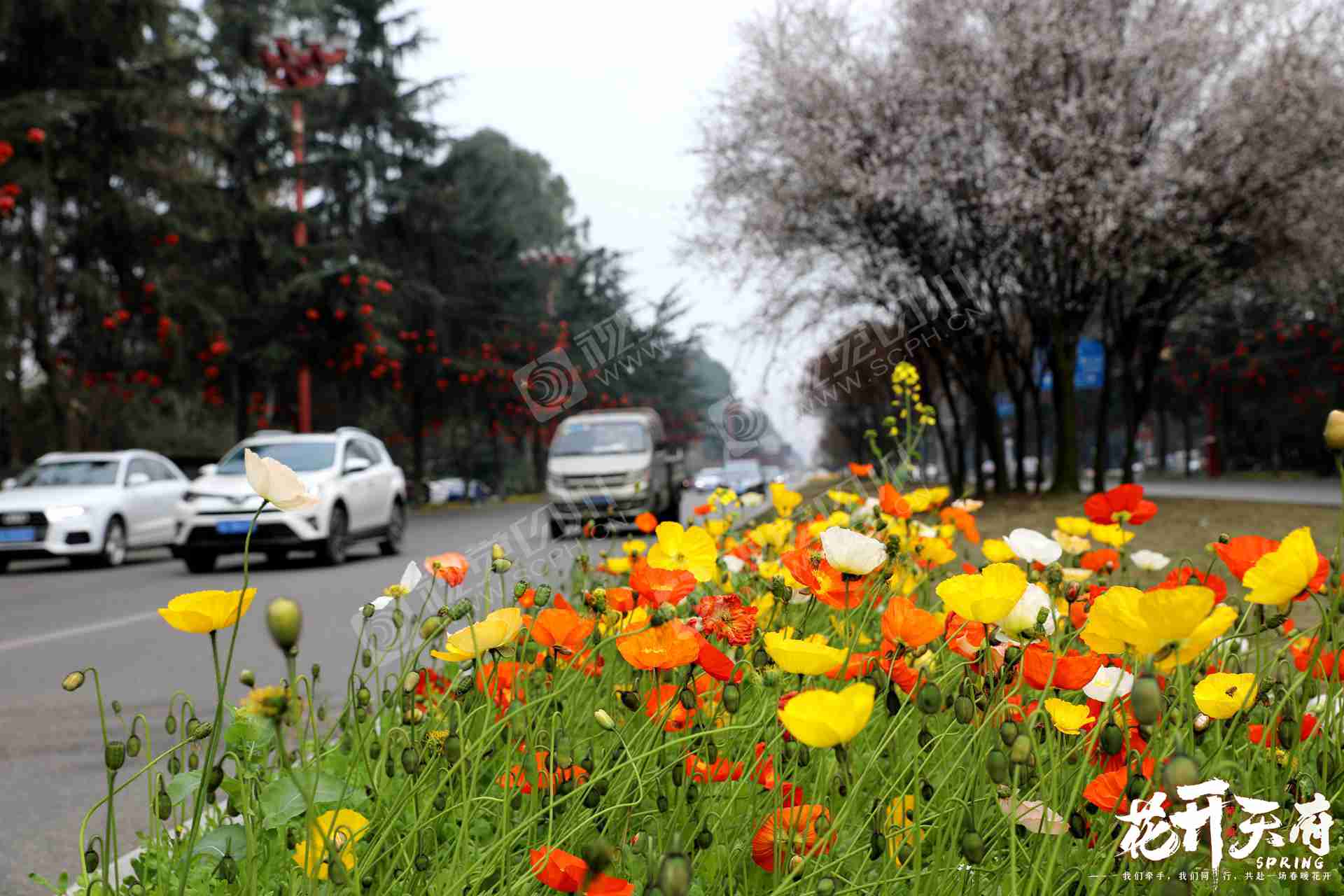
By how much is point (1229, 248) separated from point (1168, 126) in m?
2.89

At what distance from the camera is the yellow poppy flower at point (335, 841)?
146 centimetres

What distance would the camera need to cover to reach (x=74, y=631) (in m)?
8.13

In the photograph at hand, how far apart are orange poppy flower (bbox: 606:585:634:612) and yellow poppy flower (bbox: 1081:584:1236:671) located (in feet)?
3.80

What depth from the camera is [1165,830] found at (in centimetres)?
148

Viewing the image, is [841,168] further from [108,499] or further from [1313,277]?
[108,499]

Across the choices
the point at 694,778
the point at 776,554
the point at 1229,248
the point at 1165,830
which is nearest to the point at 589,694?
the point at 694,778

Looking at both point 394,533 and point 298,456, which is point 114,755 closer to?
point 298,456

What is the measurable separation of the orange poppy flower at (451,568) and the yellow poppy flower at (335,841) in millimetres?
744

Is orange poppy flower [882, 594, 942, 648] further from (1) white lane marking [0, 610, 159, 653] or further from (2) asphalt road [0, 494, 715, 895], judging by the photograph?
(1) white lane marking [0, 610, 159, 653]

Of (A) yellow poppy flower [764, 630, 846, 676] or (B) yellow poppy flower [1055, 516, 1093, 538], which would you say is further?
A: (B) yellow poppy flower [1055, 516, 1093, 538]

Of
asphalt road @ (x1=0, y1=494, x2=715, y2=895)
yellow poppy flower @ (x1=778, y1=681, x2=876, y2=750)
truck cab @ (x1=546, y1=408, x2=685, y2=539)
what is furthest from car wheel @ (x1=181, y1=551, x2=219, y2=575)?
yellow poppy flower @ (x1=778, y1=681, x2=876, y2=750)

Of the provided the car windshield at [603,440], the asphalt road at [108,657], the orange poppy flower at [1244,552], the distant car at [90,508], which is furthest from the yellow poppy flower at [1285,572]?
the car windshield at [603,440]

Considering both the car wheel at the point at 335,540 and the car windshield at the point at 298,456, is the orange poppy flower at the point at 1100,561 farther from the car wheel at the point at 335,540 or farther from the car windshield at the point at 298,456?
the car windshield at the point at 298,456

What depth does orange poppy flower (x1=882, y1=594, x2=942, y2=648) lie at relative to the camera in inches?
68.3
